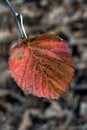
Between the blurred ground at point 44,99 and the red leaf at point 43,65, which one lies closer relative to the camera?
the red leaf at point 43,65

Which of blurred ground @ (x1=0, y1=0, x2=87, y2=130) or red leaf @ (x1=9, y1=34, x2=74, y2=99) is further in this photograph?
blurred ground @ (x1=0, y1=0, x2=87, y2=130)

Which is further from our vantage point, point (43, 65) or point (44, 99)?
point (44, 99)

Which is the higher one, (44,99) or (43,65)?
(43,65)

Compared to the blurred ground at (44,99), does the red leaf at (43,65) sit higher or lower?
higher

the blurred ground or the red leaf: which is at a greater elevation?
the red leaf
